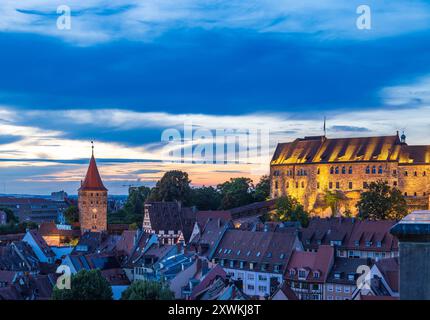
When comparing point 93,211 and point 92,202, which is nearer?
point 93,211

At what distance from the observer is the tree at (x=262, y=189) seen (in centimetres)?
8409

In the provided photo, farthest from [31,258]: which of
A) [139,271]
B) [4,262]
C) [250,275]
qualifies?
[250,275]

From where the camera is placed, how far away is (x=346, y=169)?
77.9 m

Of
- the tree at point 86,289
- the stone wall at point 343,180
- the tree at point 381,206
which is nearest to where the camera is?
the tree at point 86,289

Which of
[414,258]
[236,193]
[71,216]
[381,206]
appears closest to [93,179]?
[71,216]

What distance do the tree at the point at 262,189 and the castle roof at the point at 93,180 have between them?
737 inches

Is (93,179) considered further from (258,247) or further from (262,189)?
(258,247)

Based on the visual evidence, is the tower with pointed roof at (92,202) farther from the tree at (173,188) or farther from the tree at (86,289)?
the tree at (86,289)

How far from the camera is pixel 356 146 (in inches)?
3123

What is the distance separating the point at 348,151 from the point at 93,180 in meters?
31.4

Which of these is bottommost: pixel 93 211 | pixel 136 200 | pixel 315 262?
pixel 315 262

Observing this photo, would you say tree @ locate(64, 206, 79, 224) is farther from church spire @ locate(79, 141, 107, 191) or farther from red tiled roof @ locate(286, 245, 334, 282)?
red tiled roof @ locate(286, 245, 334, 282)

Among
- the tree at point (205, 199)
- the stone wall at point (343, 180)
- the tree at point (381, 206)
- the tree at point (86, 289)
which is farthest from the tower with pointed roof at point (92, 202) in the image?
the tree at point (86, 289)

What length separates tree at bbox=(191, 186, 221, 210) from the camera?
85062 millimetres
